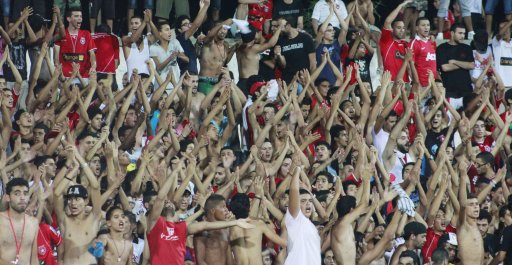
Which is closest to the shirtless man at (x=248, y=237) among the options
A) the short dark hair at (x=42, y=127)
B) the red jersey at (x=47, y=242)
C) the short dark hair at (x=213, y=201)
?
the short dark hair at (x=213, y=201)

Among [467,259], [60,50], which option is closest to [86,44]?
[60,50]

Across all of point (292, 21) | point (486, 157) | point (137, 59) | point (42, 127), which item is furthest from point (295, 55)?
point (42, 127)

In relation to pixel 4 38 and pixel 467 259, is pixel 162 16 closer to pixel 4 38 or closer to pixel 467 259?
pixel 4 38

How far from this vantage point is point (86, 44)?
2428 cm

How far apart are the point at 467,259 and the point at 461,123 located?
3.15m

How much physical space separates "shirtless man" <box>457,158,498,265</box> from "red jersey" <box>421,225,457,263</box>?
380 mm

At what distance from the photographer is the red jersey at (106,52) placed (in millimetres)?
24578

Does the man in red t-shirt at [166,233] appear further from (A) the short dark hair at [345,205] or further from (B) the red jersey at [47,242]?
(A) the short dark hair at [345,205]

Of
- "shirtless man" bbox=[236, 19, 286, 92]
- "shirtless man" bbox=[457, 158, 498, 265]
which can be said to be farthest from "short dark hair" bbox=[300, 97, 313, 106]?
"shirtless man" bbox=[457, 158, 498, 265]

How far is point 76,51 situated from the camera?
79.5 feet

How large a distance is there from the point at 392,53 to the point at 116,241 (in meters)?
7.26

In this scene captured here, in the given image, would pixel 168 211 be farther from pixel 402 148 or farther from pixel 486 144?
pixel 486 144

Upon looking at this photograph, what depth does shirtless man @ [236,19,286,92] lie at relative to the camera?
24.6 m

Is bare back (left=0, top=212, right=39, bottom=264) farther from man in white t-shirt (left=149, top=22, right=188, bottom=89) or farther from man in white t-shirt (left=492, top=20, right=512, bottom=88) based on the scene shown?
man in white t-shirt (left=492, top=20, right=512, bottom=88)
